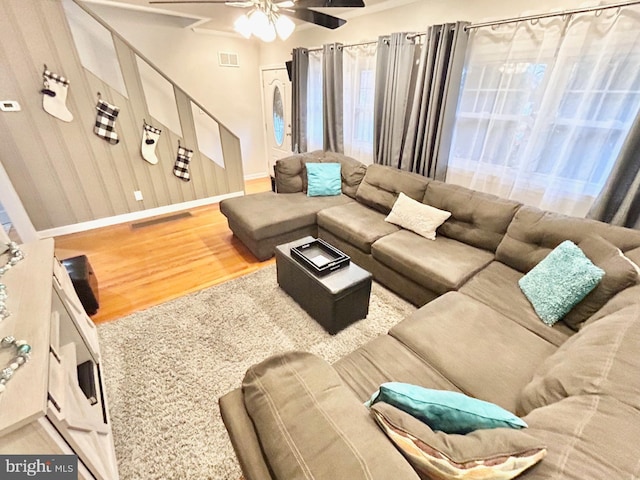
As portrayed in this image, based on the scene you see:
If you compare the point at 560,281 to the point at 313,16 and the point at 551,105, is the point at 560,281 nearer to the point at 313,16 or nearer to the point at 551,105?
the point at 551,105

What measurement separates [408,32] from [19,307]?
3412 mm

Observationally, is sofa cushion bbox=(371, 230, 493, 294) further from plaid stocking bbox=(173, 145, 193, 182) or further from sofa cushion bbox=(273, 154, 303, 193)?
plaid stocking bbox=(173, 145, 193, 182)

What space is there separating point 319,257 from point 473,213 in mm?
1299

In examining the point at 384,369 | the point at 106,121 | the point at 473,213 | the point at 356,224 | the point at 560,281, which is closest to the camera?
the point at 384,369

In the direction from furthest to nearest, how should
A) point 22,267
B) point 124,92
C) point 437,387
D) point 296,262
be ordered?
point 124,92
point 296,262
point 22,267
point 437,387

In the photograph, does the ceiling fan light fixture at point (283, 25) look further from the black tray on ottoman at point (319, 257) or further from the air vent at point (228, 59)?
the air vent at point (228, 59)

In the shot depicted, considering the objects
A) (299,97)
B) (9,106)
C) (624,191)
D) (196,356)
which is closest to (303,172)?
(299,97)

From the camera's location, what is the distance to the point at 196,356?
1.86 metres

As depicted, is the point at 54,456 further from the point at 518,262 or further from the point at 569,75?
the point at 569,75

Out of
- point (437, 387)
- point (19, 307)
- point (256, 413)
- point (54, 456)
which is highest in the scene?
point (19, 307)

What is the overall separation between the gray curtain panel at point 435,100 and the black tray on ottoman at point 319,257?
1397 mm

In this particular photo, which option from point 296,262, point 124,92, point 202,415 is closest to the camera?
point 202,415

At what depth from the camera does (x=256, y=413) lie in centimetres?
86

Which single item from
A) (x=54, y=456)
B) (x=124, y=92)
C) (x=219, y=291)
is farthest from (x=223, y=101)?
(x=54, y=456)
